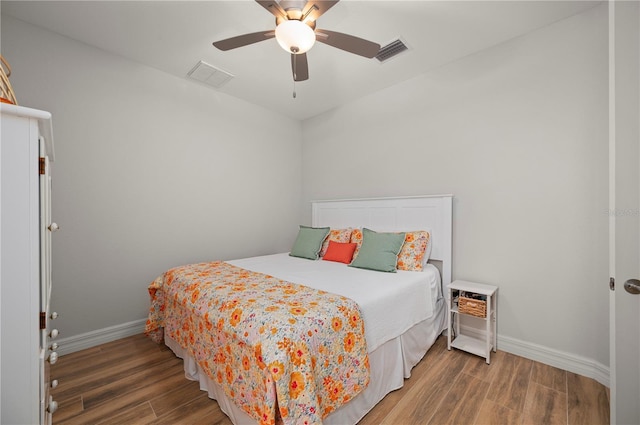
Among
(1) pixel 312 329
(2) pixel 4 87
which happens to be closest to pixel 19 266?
(2) pixel 4 87

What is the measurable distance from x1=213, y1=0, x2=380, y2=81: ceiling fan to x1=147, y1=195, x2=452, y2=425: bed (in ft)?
5.20

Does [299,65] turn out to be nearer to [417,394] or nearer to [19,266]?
[19,266]

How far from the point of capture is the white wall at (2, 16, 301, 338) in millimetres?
2387

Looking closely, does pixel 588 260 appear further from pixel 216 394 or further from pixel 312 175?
pixel 312 175

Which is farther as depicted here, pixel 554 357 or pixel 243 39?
pixel 554 357

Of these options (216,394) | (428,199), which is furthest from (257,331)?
(428,199)

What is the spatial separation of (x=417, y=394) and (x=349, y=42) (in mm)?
2432

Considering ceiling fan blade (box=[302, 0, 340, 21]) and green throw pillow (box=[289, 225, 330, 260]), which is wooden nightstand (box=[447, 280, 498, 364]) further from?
ceiling fan blade (box=[302, 0, 340, 21])

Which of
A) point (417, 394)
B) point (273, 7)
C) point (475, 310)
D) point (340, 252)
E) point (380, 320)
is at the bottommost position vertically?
point (417, 394)

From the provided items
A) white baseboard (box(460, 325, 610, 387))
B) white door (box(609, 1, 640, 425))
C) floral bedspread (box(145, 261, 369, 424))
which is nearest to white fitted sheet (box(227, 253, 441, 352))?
floral bedspread (box(145, 261, 369, 424))

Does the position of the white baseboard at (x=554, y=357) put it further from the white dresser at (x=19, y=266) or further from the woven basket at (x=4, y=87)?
the woven basket at (x=4, y=87)

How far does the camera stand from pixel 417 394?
187cm

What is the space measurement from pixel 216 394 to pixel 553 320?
8.60 feet

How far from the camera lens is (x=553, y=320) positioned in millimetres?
2229
